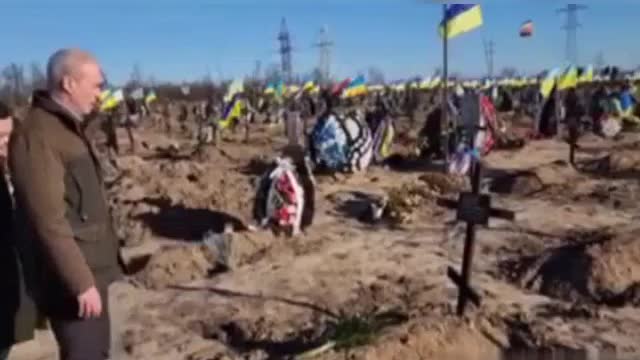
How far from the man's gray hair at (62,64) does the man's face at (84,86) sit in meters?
0.03

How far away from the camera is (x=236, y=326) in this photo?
23.1ft

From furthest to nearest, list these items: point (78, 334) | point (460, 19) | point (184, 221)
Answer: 1. point (460, 19)
2. point (184, 221)
3. point (78, 334)

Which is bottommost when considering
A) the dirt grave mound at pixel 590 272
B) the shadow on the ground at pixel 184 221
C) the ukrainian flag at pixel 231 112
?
the shadow on the ground at pixel 184 221

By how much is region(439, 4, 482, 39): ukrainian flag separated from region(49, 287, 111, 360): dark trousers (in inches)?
472

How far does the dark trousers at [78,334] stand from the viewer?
149 inches

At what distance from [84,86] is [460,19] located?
12.1 metres

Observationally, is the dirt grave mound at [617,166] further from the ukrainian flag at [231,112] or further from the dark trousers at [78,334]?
the dark trousers at [78,334]

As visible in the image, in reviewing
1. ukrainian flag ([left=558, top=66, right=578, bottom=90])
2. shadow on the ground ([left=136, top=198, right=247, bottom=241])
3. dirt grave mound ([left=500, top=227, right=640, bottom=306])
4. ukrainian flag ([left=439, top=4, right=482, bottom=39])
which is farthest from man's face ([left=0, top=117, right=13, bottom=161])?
ukrainian flag ([left=558, top=66, right=578, bottom=90])

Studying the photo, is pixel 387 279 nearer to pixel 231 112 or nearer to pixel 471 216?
pixel 471 216

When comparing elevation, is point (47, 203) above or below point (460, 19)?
below

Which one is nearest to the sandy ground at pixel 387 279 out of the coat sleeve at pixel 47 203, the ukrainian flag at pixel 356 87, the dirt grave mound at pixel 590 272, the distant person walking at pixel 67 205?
the dirt grave mound at pixel 590 272

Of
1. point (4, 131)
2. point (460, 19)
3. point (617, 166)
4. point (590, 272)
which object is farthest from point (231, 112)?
point (4, 131)

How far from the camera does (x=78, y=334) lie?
12.6 feet

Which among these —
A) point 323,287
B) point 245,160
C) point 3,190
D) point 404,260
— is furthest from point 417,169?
point 3,190
